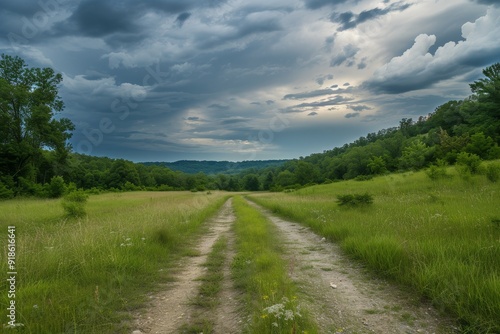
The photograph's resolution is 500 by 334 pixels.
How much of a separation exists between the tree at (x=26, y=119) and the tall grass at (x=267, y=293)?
44.2 meters

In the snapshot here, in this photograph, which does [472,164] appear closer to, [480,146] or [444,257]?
[480,146]

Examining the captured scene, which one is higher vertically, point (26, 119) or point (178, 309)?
point (26, 119)

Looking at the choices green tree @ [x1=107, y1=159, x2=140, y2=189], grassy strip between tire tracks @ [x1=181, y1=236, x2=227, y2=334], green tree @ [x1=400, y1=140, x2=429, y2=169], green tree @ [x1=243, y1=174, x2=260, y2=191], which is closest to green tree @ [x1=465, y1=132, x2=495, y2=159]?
green tree @ [x1=400, y1=140, x2=429, y2=169]

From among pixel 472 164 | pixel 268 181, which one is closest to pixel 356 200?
pixel 472 164

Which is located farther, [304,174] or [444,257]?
[304,174]

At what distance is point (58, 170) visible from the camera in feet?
183

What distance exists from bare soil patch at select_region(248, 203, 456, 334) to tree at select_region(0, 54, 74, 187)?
Result: 46.1 meters

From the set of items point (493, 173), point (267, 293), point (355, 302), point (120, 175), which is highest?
point (120, 175)

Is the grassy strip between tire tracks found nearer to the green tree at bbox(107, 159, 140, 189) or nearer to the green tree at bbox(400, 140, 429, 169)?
the green tree at bbox(400, 140, 429, 169)

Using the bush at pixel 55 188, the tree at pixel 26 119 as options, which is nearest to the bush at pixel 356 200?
the bush at pixel 55 188

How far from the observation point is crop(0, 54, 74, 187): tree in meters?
39.3

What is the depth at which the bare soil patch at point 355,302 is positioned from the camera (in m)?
4.08

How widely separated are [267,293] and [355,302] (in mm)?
1530

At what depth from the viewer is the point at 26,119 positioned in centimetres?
4041
